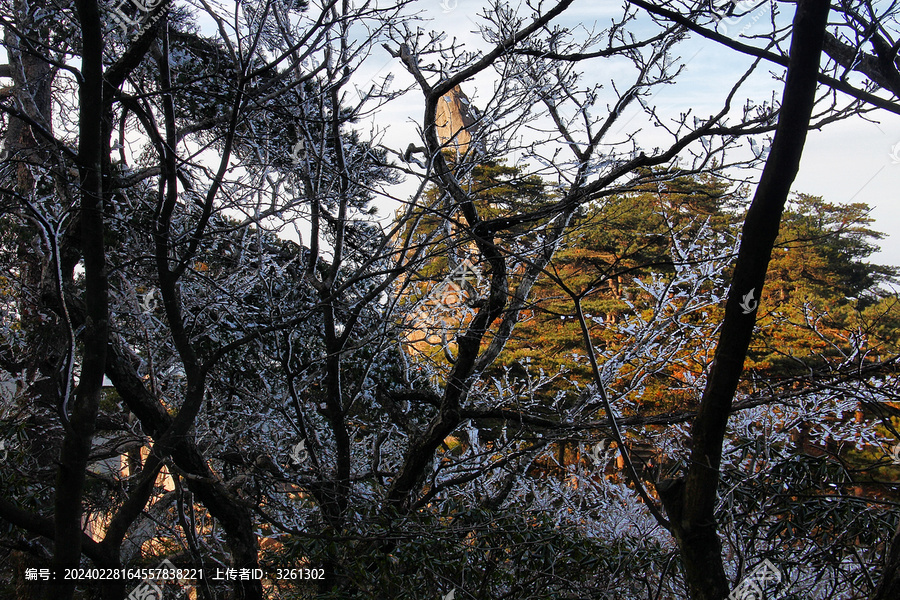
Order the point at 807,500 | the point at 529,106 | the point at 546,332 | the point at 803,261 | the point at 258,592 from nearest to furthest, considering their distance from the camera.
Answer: the point at 807,500
the point at 258,592
the point at 529,106
the point at 803,261
the point at 546,332

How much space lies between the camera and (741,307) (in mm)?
1251

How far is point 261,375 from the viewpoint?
4469 millimetres

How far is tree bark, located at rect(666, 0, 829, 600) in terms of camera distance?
1198mm

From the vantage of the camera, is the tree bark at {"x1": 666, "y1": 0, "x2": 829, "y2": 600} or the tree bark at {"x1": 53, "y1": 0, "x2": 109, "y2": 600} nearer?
the tree bark at {"x1": 666, "y1": 0, "x2": 829, "y2": 600}

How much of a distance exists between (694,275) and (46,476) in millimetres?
4896

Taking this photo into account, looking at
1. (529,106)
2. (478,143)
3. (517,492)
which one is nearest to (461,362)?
(478,143)

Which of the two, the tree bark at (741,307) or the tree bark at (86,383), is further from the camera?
the tree bark at (86,383)

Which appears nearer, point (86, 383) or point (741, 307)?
point (741, 307)

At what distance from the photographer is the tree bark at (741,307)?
1.20 metres

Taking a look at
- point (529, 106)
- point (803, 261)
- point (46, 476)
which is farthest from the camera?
point (803, 261)

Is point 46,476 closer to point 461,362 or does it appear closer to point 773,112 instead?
point 461,362

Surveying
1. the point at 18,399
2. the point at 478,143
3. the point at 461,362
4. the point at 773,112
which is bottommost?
the point at 461,362

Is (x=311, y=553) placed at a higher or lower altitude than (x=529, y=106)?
lower

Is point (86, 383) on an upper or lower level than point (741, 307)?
upper
